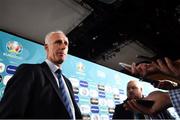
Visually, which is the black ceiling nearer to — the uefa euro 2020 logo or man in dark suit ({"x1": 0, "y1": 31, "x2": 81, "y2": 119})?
the uefa euro 2020 logo

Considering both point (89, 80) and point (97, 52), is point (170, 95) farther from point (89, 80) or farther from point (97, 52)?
point (97, 52)

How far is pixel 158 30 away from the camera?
4027mm

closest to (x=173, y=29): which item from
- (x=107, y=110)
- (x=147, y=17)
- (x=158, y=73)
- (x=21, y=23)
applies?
(x=147, y=17)

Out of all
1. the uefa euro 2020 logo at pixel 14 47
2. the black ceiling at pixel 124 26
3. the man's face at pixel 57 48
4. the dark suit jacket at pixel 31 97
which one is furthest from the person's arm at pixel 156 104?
the black ceiling at pixel 124 26

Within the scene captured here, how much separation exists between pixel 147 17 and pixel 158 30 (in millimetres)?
504

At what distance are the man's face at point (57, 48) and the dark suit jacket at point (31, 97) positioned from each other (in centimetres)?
29

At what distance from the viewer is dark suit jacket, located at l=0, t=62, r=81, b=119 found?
100 cm

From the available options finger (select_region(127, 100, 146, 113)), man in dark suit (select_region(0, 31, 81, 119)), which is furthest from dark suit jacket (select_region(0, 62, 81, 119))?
finger (select_region(127, 100, 146, 113))

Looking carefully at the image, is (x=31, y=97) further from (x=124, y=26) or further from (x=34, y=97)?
(x=124, y=26)

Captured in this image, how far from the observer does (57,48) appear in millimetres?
1557

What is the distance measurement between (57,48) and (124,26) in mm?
2405

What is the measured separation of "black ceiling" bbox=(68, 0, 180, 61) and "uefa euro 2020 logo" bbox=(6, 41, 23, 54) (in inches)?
53.0

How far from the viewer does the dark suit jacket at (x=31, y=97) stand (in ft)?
3.29

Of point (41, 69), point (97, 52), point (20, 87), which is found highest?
point (97, 52)
